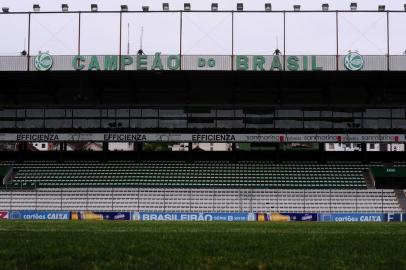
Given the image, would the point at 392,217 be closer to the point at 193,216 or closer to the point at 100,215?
the point at 193,216

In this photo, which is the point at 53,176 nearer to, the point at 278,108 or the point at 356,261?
the point at 278,108

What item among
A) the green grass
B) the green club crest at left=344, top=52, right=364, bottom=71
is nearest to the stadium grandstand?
the green club crest at left=344, top=52, right=364, bottom=71

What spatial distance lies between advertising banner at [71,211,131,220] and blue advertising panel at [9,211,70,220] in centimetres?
66

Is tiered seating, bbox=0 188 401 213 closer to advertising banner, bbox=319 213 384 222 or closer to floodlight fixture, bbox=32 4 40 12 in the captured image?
advertising banner, bbox=319 213 384 222

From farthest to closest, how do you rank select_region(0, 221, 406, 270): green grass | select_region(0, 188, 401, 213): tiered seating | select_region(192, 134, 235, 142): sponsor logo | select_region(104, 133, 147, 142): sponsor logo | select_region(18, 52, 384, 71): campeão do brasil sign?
select_region(104, 133, 147, 142): sponsor logo < select_region(192, 134, 235, 142): sponsor logo < select_region(18, 52, 384, 71): campeão do brasil sign < select_region(0, 188, 401, 213): tiered seating < select_region(0, 221, 406, 270): green grass

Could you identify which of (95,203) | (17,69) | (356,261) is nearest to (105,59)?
(17,69)

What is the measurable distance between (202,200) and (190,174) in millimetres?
6206

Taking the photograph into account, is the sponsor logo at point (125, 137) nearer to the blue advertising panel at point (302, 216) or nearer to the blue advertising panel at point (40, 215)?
the blue advertising panel at point (40, 215)

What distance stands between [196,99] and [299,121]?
31.4 feet

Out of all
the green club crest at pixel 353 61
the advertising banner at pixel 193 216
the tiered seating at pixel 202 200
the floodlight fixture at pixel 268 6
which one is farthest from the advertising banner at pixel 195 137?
the advertising banner at pixel 193 216

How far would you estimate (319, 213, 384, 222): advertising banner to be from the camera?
143 feet

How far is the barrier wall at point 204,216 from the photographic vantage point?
141ft

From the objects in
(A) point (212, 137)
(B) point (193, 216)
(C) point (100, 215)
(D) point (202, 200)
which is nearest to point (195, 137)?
(A) point (212, 137)

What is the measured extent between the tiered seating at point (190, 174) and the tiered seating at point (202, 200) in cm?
285
